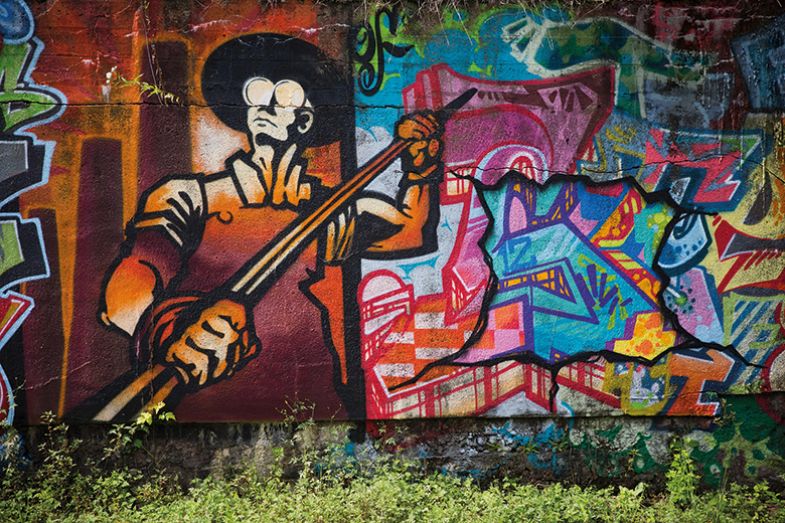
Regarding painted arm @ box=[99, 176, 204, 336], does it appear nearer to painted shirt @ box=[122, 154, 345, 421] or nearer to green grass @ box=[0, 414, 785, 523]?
painted shirt @ box=[122, 154, 345, 421]

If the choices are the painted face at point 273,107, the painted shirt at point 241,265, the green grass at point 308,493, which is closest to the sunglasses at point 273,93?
the painted face at point 273,107

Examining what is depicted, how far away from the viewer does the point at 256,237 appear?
4680 millimetres

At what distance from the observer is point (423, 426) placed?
4.80 meters

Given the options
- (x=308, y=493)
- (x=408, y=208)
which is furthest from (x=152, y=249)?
(x=308, y=493)

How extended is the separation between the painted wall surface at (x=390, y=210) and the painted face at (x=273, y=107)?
1 cm

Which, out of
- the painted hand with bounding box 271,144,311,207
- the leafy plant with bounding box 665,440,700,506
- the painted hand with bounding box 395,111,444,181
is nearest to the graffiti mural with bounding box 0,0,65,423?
the painted hand with bounding box 271,144,311,207

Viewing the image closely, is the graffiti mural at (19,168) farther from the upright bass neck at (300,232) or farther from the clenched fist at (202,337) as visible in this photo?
the upright bass neck at (300,232)

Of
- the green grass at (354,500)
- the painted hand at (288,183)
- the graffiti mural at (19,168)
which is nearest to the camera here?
the green grass at (354,500)

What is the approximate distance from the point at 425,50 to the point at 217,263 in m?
1.97

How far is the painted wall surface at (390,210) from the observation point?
15.1ft

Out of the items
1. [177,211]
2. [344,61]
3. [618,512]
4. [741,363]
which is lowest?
[618,512]

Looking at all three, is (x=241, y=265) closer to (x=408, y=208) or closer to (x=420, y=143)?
(x=408, y=208)

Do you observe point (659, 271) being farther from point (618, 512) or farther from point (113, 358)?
point (113, 358)

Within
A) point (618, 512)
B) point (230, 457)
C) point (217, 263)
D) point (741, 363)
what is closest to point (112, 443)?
point (230, 457)
